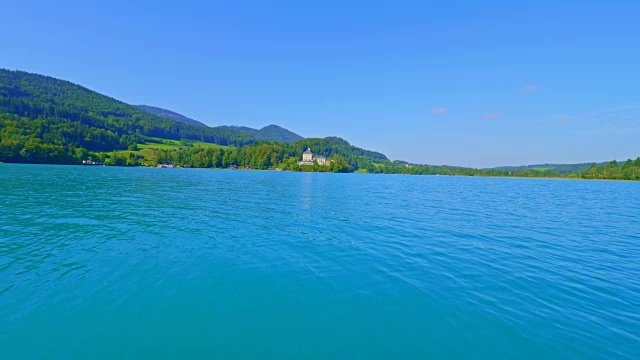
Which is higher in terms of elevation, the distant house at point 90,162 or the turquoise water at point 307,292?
the distant house at point 90,162

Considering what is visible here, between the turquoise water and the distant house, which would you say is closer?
the turquoise water

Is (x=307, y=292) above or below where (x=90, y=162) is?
below

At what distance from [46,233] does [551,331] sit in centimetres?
2473

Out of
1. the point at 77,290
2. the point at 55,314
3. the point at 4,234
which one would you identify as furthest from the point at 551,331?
the point at 4,234

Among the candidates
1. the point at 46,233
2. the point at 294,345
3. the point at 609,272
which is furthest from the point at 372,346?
the point at 46,233

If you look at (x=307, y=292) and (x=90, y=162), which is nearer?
(x=307, y=292)

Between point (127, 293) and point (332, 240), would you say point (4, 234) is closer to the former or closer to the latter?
point (127, 293)

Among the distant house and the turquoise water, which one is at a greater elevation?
the distant house

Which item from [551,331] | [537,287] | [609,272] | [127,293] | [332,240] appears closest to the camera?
[551,331]

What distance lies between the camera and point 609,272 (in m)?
13.8

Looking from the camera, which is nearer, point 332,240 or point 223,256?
point 223,256

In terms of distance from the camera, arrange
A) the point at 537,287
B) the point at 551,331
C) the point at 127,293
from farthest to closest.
Answer: the point at 537,287, the point at 127,293, the point at 551,331

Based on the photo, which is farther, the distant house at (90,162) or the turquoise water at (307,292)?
the distant house at (90,162)

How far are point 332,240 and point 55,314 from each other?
13153 mm
